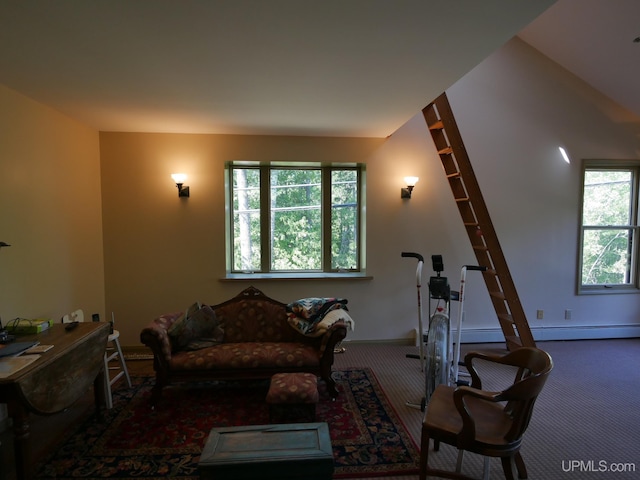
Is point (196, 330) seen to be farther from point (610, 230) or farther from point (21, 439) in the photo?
point (610, 230)

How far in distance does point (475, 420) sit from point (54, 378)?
94.9 inches

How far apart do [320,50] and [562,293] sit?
4.25 metres

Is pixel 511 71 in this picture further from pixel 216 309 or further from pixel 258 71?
pixel 216 309

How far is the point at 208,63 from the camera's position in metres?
2.18

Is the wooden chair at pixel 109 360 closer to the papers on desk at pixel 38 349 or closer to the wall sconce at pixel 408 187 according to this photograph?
the papers on desk at pixel 38 349

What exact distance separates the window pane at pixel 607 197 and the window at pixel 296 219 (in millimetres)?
2937

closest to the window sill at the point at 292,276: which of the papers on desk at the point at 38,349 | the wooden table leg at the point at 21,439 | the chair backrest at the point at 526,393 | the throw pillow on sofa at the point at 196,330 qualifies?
the throw pillow on sofa at the point at 196,330

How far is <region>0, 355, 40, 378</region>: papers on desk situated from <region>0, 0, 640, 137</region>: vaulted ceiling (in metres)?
1.78

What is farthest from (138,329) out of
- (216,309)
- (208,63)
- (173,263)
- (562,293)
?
(562,293)

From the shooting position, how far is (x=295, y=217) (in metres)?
4.32

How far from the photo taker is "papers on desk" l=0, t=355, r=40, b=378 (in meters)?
1.76

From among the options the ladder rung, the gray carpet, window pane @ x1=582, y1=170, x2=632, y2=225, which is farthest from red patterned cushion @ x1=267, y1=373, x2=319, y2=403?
window pane @ x1=582, y1=170, x2=632, y2=225

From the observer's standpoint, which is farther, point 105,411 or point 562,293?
point 562,293

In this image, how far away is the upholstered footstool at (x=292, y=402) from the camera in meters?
2.33
